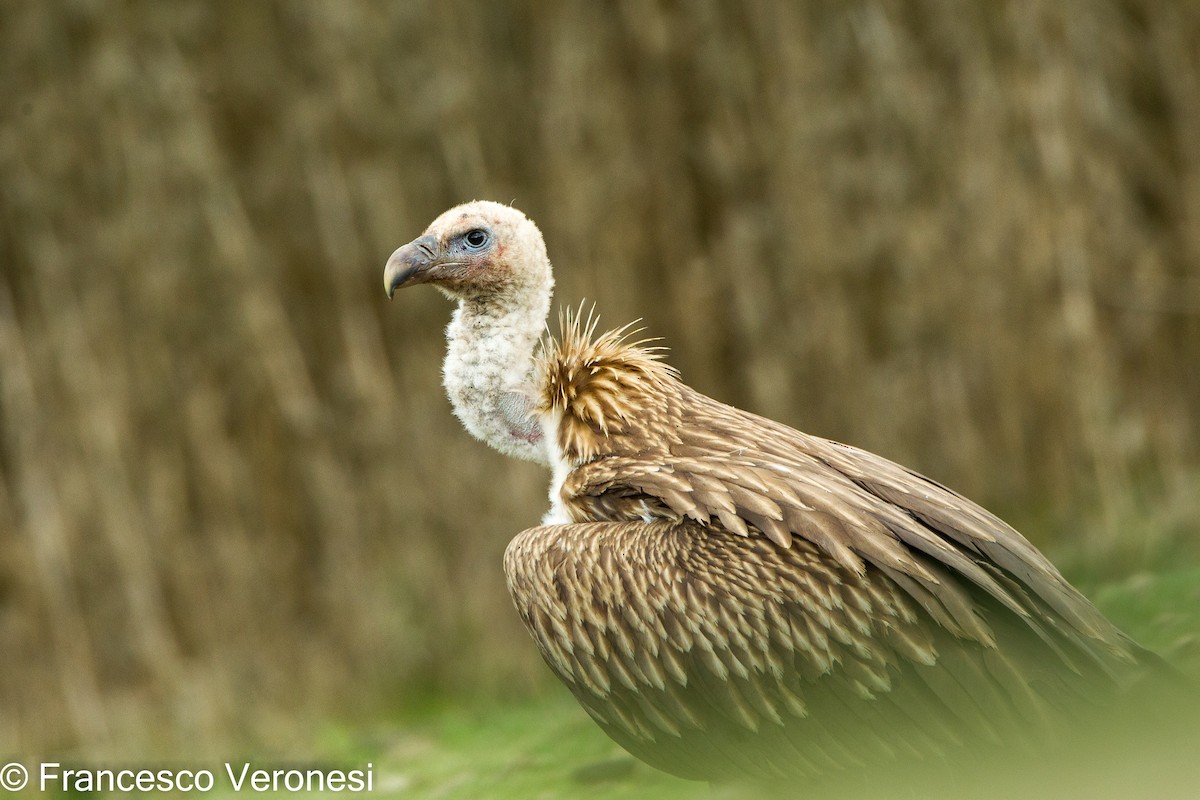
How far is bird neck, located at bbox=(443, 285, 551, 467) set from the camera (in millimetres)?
4781

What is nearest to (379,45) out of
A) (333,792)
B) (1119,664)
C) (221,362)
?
(221,362)

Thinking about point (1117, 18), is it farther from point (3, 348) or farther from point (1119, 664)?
point (3, 348)

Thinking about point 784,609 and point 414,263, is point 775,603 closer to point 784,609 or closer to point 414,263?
point 784,609

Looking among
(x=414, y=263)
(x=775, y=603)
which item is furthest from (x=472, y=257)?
(x=775, y=603)

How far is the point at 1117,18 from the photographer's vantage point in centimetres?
844

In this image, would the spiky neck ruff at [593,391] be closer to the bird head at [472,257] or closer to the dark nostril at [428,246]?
the bird head at [472,257]

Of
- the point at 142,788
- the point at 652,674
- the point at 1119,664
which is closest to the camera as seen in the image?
the point at 1119,664

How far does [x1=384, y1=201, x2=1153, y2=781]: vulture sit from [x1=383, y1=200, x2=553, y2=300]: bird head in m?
0.07

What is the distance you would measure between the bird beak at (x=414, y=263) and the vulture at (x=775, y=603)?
1 centimetres

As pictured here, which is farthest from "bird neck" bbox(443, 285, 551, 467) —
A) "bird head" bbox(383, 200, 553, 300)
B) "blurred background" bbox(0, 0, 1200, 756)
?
"blurred background" bbox(0, 0, 1200, 756)

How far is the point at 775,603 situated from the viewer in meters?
3.92

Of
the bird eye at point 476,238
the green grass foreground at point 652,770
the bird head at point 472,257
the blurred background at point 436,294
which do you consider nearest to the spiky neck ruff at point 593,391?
the bird head at point 472,257

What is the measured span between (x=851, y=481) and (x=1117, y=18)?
5.36m

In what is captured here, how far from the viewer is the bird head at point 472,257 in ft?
15.6
